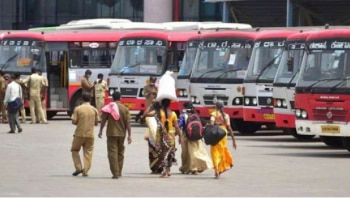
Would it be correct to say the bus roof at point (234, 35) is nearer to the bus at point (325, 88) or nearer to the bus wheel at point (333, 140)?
the bus wheel at point (333, 140)

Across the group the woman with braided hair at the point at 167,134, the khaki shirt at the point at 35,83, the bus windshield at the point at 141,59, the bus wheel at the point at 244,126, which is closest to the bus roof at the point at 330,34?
the woman with braided hair at the point at 167,134

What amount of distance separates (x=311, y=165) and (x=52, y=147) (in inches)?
265

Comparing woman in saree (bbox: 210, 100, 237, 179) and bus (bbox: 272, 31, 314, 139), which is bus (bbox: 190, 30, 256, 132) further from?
woman in saree (bbox: 210, 100, 237, 179)

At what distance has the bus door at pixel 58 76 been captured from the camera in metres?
40.3

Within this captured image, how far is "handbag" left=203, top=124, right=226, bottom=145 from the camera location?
20750 millimetres

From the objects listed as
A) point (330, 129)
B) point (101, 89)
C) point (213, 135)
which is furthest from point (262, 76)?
point (213, 135)

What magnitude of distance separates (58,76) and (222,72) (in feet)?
29.4

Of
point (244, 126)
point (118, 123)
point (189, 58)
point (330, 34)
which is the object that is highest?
point (330, 34)

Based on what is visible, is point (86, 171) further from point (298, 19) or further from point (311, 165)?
point (298, 19)

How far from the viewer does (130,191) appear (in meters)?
18.0

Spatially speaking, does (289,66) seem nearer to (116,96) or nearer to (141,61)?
(116,96)

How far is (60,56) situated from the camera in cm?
4038

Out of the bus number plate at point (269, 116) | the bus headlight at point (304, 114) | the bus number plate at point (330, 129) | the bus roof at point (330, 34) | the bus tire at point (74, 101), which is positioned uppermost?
the bus roof at point (330, 34)

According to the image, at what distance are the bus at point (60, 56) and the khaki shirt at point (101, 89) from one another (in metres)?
1.77
